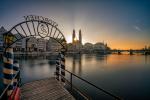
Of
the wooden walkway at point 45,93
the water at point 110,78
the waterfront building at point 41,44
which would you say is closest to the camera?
the wooden walkway at point 45,93

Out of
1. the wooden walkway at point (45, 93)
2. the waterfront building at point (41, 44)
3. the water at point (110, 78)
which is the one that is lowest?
the water at point (110, 78)

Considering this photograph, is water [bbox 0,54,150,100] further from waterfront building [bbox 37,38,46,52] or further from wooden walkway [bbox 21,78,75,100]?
waterfront building [bbox 37,38,46,52]

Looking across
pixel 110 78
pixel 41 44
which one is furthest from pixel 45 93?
pixel 41 44

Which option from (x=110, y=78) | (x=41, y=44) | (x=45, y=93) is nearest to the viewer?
(x=45, y=93)

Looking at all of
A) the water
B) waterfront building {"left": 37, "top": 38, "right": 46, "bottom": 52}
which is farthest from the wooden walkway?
waterfront building {"left": 37, "top": 38, "right": 46, "bottom": 52}

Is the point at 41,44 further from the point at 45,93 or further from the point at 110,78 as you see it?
the point at 45,93

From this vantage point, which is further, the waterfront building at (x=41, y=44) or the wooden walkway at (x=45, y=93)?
the waterfront building at (x=41, y=44)

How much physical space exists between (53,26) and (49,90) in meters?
5.14

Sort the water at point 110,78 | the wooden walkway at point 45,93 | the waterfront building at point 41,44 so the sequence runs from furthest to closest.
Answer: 1. the waterfront building at point 41,44
2. the water at point 110,78
3. the wooden walkway at point 45,93

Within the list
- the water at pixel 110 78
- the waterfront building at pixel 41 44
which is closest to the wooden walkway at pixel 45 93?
the water at pixel 110 78

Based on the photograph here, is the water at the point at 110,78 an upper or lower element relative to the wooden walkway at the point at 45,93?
lower

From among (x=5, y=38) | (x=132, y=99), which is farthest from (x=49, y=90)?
(x=132, y=99)

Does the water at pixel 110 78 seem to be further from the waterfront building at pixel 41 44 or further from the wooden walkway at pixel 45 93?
the waterfront building at pixel 41 44

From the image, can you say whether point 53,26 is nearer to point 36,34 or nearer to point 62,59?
point 36,34
